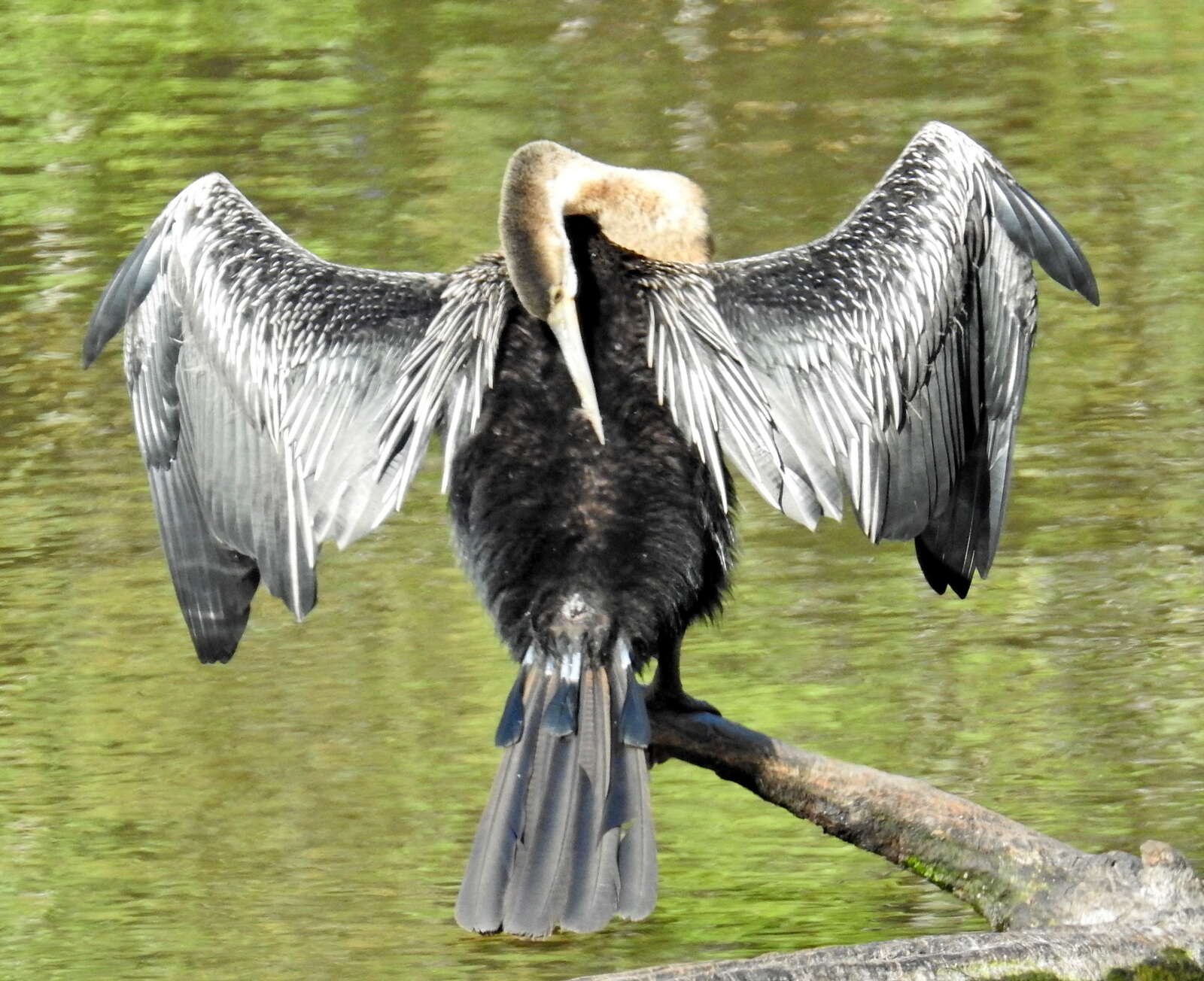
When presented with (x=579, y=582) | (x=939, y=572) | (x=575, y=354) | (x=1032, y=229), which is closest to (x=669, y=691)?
(x=579, y=582)

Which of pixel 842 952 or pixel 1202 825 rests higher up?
pixel 842 952

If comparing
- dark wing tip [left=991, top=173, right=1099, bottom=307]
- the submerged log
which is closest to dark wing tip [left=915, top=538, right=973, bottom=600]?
dark wing tip [left=991, top=173, right=1099, bottom=307]

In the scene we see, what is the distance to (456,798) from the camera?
5812 millimetres

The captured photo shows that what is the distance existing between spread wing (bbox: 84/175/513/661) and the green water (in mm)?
975

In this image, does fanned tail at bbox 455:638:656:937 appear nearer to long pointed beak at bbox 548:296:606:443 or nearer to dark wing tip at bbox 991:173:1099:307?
long pointed beak at bbox 548:296:606:443

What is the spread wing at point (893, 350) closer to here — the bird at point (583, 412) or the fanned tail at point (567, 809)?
the bird at point (583, 412)

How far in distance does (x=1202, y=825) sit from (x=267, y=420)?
239 centimetres

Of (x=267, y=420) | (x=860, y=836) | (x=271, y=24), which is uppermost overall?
(x=267, y=420)

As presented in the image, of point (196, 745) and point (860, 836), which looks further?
point (196, 745)

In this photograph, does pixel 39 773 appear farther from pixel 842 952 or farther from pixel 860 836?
pixel 842 952

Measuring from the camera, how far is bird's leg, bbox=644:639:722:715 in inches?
168

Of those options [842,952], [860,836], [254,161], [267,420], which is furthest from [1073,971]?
[254,161]

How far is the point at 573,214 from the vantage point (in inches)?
182

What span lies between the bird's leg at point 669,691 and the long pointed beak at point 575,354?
0.45m
